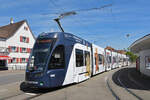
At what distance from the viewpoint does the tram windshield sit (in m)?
8.68

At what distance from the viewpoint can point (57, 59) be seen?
9172 mm

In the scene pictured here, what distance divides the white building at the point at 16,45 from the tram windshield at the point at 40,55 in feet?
87.5

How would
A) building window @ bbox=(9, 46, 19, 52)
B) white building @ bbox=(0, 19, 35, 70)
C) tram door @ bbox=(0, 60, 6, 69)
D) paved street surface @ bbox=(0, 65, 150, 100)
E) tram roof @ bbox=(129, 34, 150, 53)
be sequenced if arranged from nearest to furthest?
paved street surface @ bbox=(0, 65, 150, 100) < tram roof @ bbox=(129, 34, 150, 53) < white building @ bbox=(0, 19, 35, 70) < tram door @ bbox=(0, 60, 6, 69) < building window @ bbox=(9, 46, 19, 52)

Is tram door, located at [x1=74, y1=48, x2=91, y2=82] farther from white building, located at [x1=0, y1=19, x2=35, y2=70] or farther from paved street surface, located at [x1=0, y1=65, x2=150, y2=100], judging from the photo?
white building, located at [x1=0, y1=19, x2=35, y2=70]

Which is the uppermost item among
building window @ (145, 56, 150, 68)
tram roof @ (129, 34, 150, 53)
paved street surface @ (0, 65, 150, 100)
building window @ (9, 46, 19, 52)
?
building window @ (9, 46, 19, 52)

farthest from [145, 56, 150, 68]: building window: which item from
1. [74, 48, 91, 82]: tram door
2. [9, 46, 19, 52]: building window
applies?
[9, 46, 19, 52]: building window

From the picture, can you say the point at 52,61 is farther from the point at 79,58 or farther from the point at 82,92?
the point at 79,58

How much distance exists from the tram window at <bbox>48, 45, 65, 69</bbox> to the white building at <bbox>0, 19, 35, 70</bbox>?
27067 mm

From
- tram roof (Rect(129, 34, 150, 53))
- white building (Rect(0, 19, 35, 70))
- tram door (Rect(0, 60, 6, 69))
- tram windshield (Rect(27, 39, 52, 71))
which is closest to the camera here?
tram windshield (Rect(27, 39, 52, 71))

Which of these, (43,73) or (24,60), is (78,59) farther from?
(24,60)

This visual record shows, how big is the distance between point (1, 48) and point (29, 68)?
1083 inches

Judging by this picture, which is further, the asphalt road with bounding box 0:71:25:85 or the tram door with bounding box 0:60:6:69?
the tram door with bounding box 0:60:6:69

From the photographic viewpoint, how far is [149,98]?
7.75 metres

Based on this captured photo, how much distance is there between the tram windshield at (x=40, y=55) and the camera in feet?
28.5
